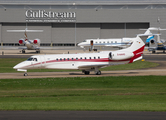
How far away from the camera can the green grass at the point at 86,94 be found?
1738cm

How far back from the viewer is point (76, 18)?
311ft

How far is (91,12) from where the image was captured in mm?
95188

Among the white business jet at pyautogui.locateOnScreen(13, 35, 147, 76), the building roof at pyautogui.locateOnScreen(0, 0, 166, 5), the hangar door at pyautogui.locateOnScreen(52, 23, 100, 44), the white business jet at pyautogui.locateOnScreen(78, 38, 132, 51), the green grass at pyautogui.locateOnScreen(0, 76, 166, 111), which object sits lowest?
the green grass at pyautogui.locateOnScreen(0, 76, 166, 111)

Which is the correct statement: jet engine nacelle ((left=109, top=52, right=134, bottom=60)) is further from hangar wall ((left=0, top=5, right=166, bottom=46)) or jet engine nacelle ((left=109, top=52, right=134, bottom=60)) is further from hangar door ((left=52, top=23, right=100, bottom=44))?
hangar door ((left=52, top=23, right=100, bottom=44))

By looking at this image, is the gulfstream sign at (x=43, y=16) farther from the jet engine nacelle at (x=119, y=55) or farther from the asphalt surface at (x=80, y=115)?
the asphalt surface at (x=80, y=115)

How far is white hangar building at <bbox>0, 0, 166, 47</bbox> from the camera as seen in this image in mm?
94562

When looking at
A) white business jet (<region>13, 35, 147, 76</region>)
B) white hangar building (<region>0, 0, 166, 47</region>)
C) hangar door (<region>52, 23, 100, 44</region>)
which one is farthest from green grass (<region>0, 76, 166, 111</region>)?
hangar door (<region>52, 23, 100, 44</region>)

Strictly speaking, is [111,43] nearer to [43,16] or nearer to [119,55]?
[43,16]

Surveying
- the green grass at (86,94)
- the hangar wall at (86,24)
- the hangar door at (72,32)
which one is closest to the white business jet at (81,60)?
the green grass at (86,94)

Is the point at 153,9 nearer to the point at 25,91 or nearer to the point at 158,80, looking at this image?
the point at 158,80

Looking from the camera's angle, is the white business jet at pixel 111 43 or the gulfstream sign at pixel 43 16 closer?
the white business jet at pixel 111 43

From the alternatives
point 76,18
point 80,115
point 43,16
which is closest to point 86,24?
point 76,18

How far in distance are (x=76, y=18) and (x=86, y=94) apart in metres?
73.6

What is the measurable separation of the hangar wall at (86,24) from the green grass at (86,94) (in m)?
66.6
